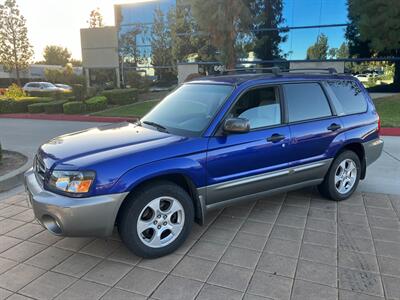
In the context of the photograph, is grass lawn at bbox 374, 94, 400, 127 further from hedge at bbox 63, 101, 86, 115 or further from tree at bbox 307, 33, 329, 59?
hedge at bbox 63, 101, 86, 115

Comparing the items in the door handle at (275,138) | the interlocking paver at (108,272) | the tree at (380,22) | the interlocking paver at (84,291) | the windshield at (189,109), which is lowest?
the interlocking paver at (84,291)

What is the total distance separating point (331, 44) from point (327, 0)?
2.15 meters

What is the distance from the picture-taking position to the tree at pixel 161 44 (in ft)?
78.6

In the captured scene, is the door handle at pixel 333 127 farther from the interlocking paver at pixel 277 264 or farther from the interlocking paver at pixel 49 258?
→ the interlocking paver at pixel 49 258

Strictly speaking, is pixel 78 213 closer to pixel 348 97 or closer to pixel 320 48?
pixel 348 97

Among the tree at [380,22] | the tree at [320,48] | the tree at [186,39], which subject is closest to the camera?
the tree at [380,22]

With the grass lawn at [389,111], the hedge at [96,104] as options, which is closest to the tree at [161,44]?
the hedge at [96,104]

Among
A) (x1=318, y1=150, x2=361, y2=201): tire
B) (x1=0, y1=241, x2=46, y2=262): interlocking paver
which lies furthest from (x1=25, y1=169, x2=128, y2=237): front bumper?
(x1=318, y1=150, x2=361, y2=201): tire

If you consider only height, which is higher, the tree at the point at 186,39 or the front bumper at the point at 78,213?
the tree at the point at 186,39

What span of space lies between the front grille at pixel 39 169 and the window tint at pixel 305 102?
279 cm

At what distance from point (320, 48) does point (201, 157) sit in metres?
16.2

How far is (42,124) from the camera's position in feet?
45.8

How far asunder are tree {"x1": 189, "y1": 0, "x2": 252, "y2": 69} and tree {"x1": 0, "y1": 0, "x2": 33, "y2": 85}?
86.5ft

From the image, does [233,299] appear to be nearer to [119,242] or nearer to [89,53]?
[119,242]
